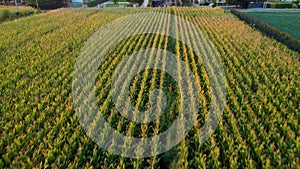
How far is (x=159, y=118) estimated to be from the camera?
12.9 feet

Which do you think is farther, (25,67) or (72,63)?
(72,63)

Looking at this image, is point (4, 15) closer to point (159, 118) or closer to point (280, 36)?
point (280, 36)

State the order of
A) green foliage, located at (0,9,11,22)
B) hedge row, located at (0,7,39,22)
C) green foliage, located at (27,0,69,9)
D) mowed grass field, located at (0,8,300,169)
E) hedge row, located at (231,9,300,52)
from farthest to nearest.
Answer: green foliage, located at (27,0,69,9)
hedge row, located at (0,7,39,22)
green foliage, located at (0,9,11,22)
hedge row, located at (231,9,300,52)
mowed grass field, located at (0,8,300,169)

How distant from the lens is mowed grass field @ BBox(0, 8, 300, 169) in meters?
2.98

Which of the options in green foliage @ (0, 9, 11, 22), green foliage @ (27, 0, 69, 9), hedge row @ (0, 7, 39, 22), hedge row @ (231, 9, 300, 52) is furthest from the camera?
green foliage @ (27, 0, 69, 9)

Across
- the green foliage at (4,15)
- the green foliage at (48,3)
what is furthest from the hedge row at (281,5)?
the green foliage at (4,15)

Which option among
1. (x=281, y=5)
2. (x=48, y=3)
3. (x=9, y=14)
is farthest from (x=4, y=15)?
(x=281, y=5)

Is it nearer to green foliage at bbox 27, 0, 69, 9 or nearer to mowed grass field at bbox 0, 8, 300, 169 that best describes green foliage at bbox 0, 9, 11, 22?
mowed grass field at bbox 0, 8, 300, 169

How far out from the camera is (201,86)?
5.24 meters

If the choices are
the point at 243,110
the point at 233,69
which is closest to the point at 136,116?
the point at 243,110

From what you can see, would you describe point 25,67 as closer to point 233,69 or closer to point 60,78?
point 60,78

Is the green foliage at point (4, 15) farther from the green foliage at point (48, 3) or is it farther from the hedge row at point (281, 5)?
the hedge row at point (281, 5)

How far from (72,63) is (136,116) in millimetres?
3384

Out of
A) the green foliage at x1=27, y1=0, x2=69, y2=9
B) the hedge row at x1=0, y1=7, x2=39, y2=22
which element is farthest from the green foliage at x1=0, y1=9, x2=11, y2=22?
the green foliage at x1=27, y1=0, x2=69, y2=9
